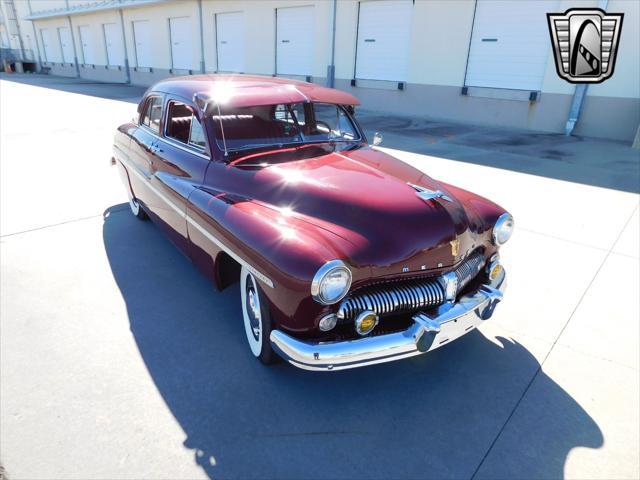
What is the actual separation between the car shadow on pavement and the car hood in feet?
2.50

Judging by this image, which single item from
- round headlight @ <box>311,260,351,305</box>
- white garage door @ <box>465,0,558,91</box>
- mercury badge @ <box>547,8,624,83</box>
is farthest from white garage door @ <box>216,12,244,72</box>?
round headlight @ <box>311,260,351,305</box>

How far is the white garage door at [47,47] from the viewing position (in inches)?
1384

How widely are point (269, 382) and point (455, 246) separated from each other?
1.41m

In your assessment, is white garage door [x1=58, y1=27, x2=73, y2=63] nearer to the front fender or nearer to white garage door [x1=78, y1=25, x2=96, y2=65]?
white garage door [x1=78, y1=25, x2=96, y2=65]

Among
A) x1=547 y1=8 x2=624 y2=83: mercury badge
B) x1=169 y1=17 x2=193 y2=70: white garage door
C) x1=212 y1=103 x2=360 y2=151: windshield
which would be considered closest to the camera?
x1=212 y1=103 x2=360 y2=151: windshield

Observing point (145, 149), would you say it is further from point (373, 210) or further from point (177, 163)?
point (373, 210)

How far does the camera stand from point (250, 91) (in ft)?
11.2

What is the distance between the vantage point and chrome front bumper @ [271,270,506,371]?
7.32 feet

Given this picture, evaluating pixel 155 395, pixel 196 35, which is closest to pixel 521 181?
pixel 155 395

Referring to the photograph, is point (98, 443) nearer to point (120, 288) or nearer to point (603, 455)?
point (120, 288)

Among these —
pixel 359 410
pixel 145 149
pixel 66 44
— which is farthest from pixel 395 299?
pixel 66 44

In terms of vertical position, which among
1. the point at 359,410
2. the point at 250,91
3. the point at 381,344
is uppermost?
the point at 250,91

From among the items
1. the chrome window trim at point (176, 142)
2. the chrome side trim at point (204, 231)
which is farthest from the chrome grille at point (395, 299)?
the chrome window trim at point (176, 142)

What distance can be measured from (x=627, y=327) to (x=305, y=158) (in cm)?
278
